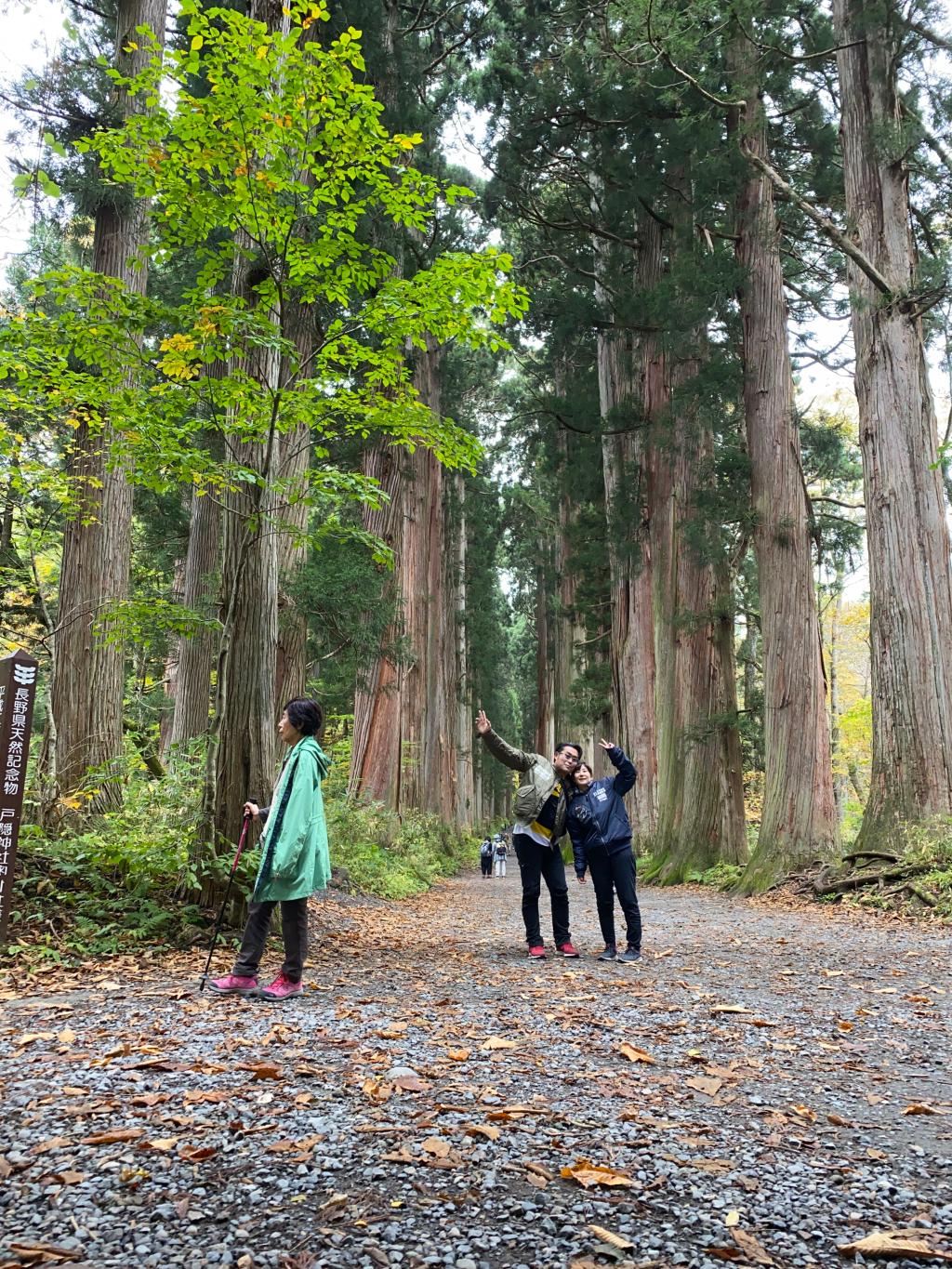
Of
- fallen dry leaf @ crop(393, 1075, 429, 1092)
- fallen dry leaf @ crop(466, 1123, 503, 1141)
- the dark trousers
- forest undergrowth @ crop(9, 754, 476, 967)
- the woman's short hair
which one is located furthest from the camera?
forest undergrowth @ crop(9, 754, 476, 967)

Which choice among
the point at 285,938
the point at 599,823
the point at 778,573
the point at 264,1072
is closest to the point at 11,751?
the point at 285,938

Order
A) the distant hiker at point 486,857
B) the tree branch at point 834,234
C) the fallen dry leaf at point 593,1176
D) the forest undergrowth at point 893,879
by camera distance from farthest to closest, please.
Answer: the distant hiker at point 486,857
the tree branch at point 834,234
the forest undergrowth at point 893,879
the fallen dry leaf at point 593,1176

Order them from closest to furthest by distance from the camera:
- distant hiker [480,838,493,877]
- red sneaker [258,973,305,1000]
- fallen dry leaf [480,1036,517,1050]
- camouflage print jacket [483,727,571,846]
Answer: fallen dry leaf [480,1036,517,1050] < red sneaker [258,973,305,1000] < camouflage print jacket [483,727,571,846] < distant hiker [480,838,493,877]

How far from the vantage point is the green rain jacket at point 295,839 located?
4.97 m

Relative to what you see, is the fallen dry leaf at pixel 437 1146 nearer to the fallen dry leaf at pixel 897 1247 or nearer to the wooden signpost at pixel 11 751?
the fallen dry leaf at pixel 897 1247

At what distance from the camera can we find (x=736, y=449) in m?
14.6

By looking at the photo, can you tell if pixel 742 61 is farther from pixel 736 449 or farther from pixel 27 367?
pixel 27 367

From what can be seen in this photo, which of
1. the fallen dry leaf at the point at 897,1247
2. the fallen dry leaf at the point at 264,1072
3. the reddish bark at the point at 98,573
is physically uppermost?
the reddish bark at the point at 98,573

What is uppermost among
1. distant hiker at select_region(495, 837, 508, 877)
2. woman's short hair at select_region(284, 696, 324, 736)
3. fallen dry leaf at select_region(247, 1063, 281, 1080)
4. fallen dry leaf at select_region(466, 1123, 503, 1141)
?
woman's short hair at select_region(284, 696, 324, 736)

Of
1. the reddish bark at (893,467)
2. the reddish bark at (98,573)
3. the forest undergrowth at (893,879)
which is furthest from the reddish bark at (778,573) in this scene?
the reddish bark at (98,573)

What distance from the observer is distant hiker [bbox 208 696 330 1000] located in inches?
196

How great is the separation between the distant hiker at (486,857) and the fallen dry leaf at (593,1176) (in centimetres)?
2148

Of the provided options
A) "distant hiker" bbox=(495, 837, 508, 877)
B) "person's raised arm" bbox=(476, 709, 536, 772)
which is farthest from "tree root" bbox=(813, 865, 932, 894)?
"distant hiker" bbox=(495, 837, 508, 877)

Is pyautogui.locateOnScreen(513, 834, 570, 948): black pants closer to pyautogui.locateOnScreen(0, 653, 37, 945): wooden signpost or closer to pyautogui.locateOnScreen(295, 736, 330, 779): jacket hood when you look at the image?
pyautogui.locateOnScreen(295, 736, 330, 779): jacket hood
